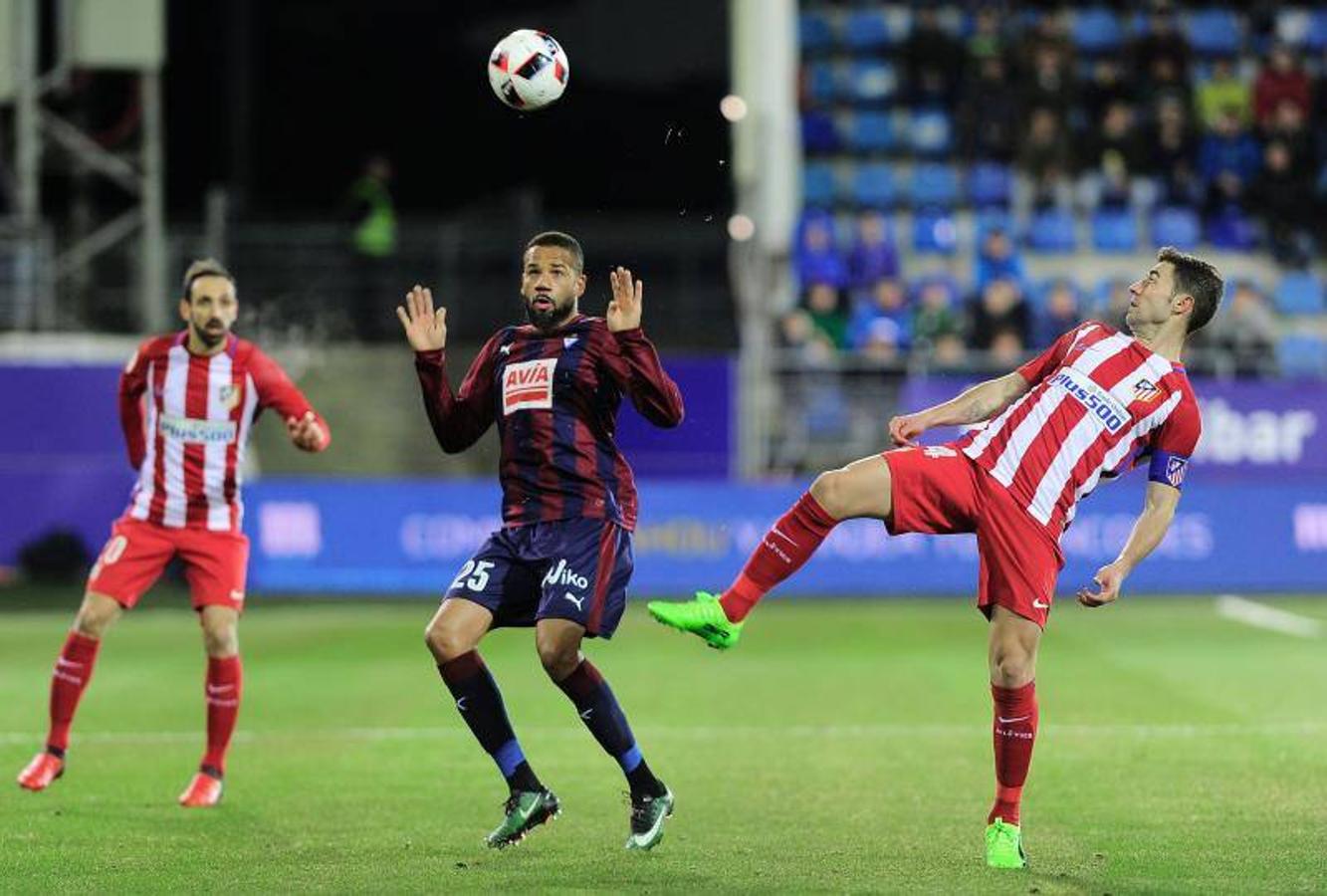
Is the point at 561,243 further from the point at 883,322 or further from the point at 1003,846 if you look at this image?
the point at 883,322

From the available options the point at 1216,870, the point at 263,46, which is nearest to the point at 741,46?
the point at 263,46

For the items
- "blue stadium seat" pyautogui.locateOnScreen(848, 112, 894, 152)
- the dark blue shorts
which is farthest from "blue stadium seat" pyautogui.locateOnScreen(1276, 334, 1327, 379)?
the dark blue shorts

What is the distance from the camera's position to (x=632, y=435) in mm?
21094

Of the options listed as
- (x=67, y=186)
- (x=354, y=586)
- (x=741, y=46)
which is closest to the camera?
(x=354, y=586)

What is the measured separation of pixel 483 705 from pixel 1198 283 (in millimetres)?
2988

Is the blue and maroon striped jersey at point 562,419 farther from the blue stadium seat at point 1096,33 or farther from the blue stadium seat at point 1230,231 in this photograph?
the blue stadium seat at point 1096,33

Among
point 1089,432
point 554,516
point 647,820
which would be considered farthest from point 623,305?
point 647,820

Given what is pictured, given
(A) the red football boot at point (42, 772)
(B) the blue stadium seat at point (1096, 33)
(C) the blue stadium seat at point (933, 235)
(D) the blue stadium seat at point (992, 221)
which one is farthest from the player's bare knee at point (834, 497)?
(B) the blue stadium seat at point (1096, 33)

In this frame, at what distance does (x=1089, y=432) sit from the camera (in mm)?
7887

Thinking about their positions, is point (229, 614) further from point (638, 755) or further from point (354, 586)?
point (354, 586)

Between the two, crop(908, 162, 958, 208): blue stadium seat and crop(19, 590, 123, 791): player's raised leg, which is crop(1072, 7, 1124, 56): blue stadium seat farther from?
crop(19, 590, 123, 791): player's raised leg

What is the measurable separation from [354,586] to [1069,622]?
6.38m

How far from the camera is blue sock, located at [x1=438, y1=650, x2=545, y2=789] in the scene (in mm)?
7914

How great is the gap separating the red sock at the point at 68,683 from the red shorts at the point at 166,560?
0.26m
